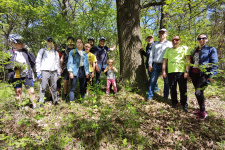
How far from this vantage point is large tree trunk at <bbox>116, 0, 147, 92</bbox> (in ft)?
12.3

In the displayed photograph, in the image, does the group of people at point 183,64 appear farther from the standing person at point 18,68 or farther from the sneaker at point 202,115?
the standing person at point 18,68

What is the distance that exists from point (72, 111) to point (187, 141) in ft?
9.03

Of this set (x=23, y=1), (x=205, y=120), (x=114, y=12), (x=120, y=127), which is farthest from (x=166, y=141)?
(x=23, y=1)

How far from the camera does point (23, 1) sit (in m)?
8.04

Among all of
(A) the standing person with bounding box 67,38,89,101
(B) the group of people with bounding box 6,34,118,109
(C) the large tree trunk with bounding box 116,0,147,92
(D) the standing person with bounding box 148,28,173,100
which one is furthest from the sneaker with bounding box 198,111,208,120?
(A) the standing person with bounding box 67,38,89,101

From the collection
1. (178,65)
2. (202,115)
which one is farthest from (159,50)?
(202,115)

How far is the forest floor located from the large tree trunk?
1.03m

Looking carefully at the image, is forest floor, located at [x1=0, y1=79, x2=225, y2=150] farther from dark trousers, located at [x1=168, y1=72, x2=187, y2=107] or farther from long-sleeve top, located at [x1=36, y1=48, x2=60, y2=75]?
long-sleeve top, located at [x1=36, y1=48, x2=60, y2=75]

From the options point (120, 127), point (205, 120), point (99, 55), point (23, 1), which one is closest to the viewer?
point (120, 127)

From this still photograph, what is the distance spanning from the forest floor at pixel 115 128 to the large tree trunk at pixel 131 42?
1.03 m

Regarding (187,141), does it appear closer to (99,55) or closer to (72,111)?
(72,111)

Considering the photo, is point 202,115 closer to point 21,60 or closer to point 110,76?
point 110,76

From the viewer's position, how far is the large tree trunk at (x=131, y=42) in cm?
376

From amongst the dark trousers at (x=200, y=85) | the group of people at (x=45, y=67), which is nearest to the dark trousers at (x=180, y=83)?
the dark trousers at (x=200, y=85)
